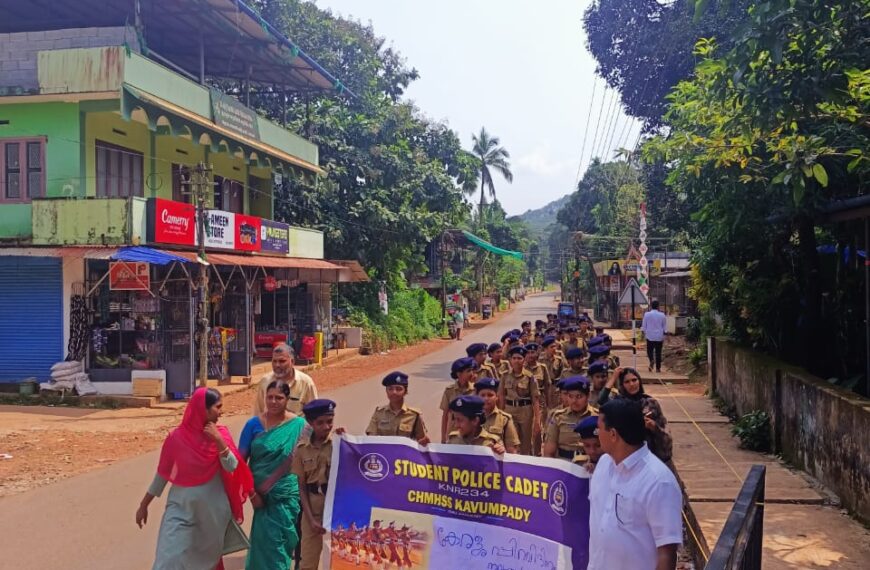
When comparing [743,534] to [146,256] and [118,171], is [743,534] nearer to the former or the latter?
[146,256]

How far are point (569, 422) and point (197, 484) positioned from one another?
2603mm

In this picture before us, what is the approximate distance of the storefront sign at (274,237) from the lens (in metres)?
20.0

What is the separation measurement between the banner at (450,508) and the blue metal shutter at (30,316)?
512 inches

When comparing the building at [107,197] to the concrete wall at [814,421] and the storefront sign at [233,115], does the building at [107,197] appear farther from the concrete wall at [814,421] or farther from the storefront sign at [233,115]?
the concrete wall at [814,421]

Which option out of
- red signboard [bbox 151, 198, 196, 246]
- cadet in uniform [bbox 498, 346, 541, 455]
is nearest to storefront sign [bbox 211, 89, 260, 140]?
red signboard [bbox 151, 198, 196, 246]

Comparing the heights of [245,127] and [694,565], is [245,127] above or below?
above

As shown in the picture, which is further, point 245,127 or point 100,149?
point 245,127

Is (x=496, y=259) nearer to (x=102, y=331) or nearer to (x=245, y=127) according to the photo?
(x=245, y=127)

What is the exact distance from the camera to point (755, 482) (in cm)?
309

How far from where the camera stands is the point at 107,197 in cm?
1472

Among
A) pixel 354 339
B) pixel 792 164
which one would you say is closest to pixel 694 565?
pixel 792 164

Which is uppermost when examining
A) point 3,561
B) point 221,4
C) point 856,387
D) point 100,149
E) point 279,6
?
point 279,6

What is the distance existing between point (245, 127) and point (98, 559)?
15185 mm

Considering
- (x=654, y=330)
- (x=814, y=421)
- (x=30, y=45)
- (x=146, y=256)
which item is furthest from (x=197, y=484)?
(x=30, y=45)
